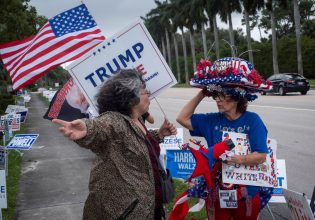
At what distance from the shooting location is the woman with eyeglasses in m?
2.60

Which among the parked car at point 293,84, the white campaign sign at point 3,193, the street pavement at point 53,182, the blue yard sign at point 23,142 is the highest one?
the white campaign sign at point 3,193

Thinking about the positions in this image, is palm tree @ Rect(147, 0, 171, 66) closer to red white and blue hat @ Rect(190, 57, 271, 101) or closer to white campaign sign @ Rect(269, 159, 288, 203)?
white campaign sign @ Rect(269, 159, 288, 203)

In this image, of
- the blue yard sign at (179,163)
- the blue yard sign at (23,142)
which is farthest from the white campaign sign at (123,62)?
the blue yard sign at (23,142)

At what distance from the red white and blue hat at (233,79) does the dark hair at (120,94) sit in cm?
69

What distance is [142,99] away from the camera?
2.82 metres

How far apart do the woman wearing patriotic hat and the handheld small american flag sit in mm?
1502

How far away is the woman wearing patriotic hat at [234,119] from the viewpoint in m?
3.13

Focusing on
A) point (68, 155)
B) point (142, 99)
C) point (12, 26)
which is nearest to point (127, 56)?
point (142, 99)

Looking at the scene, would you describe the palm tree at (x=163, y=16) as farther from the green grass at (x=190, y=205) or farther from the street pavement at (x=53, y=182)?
the green grass at (x=190, y=205)

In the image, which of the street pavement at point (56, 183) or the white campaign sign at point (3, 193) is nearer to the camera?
the white campaign sign at point (3, 193)

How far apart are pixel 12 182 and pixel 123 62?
533cm

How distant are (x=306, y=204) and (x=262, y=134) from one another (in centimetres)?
55

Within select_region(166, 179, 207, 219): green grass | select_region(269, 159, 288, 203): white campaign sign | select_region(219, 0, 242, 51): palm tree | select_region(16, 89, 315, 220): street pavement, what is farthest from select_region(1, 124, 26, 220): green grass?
select_region(219, 0, 242, 51): palm tree

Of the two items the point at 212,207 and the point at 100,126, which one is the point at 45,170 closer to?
the point at 212,207
